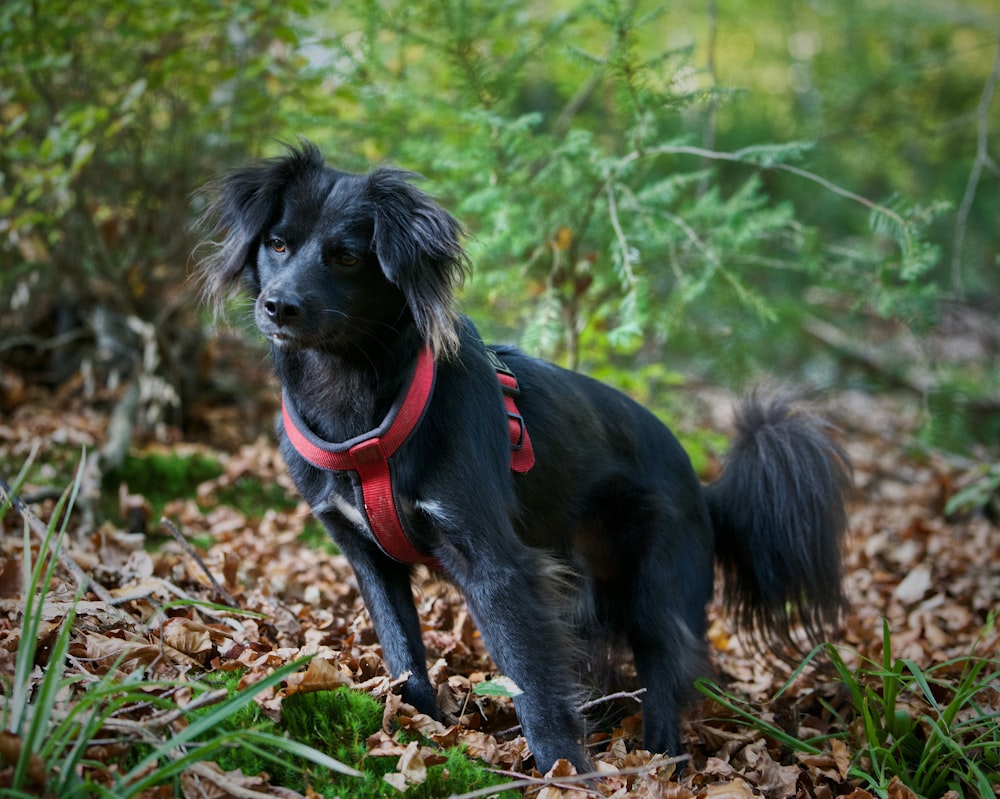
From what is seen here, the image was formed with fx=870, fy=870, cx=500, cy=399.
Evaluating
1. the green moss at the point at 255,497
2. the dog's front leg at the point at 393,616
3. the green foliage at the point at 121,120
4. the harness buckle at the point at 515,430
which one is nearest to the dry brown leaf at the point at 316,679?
the dog's front leg at the point at 393,616

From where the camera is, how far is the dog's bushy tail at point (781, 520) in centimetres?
366

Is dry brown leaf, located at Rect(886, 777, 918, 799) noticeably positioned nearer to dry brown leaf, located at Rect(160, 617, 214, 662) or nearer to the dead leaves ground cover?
the dead leaves ground cover

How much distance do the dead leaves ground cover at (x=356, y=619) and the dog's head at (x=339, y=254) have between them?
2.80ft

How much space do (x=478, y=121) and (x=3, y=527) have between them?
9.83ft

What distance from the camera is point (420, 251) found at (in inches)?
109

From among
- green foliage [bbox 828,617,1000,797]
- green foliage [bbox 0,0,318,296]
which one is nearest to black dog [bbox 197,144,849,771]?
green foliage [bbox 828,617,1000,797]

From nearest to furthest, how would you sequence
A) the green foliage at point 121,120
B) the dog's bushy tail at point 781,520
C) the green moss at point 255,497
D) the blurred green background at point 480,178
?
the dog's bushy tail at point 781,520
the blurred green background at point 480,178
the green foliage at point 121,120
the green moss at point 255,497

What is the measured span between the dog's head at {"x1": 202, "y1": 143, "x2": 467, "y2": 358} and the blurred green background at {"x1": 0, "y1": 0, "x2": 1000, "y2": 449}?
34cm

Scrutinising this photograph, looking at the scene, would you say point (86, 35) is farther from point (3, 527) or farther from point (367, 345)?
point (367, 345)

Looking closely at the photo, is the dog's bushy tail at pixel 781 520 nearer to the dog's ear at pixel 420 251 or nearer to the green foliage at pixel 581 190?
the green foliage at pixel 581 190

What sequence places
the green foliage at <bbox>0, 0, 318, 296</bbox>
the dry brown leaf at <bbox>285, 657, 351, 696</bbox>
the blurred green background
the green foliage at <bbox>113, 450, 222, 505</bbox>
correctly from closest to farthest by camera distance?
1. the dry brown leaf at <bbox>285, 657, 351, 696</bbox>
2. the blurred green background
3. the green foliage at <bbox>0, 0, 318, 296</bbox>
4. the green foliage at <bbox>113, 450, 222, 505</bbox>

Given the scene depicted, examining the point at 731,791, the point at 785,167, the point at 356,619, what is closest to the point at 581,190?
the point at 785,167

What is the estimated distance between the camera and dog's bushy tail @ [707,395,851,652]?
12.0 ft

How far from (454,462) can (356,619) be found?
130 centimetres
